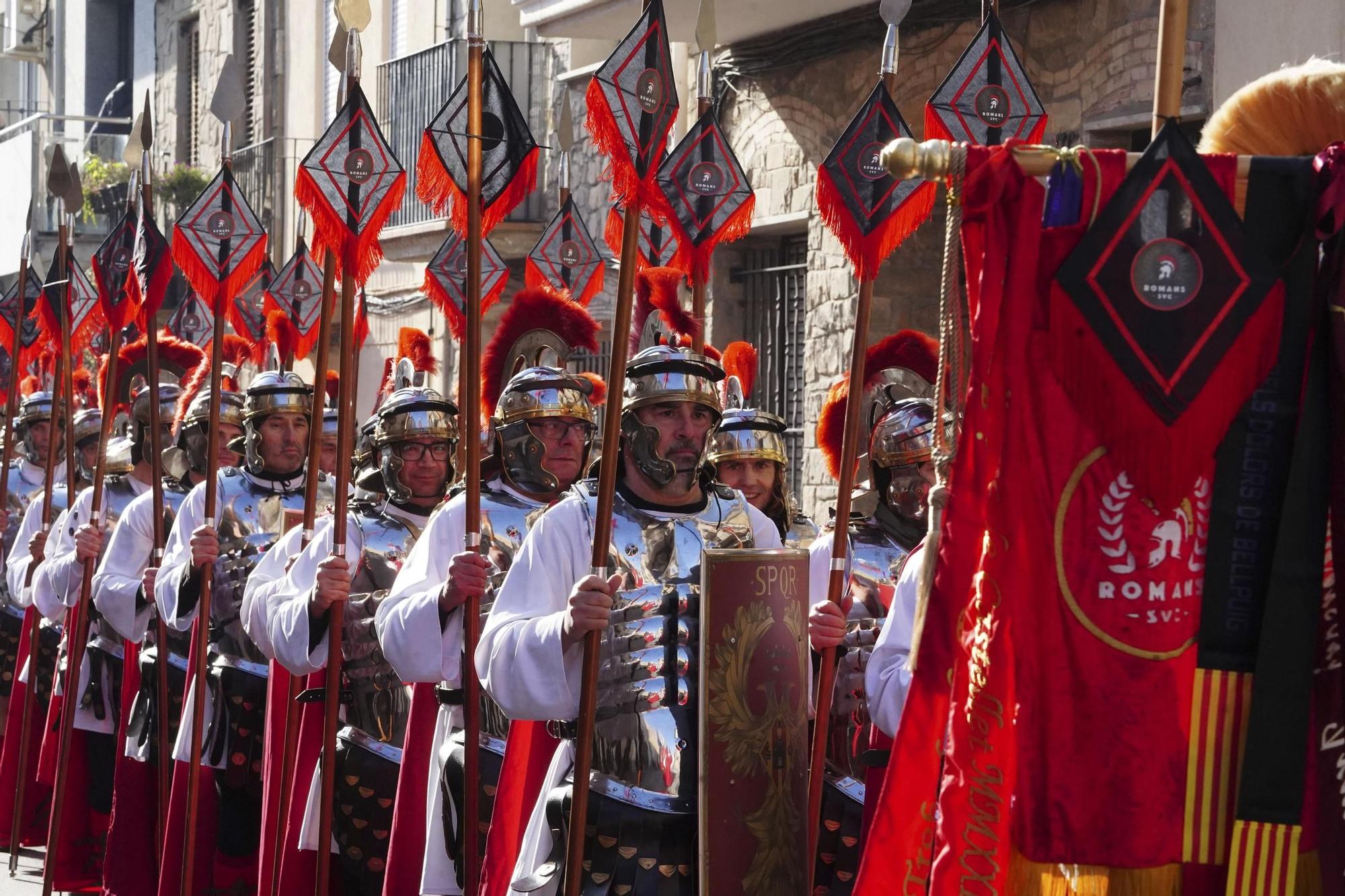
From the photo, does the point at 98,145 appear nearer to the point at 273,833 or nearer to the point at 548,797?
the point at 273,833

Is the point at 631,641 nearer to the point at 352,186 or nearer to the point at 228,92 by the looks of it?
the point at 352,186

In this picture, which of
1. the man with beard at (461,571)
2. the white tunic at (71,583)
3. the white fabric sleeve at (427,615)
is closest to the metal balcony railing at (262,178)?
the white tunic at (71,583)

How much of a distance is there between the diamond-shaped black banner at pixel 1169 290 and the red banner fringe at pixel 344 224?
3.66 m

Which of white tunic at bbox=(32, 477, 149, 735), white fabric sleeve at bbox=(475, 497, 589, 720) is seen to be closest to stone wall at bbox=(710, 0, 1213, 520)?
white tunic at bbox=(32, 477, 149, 735)

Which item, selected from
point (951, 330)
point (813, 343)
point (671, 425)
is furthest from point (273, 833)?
point (813, 343)

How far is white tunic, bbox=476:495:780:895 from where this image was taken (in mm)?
4449

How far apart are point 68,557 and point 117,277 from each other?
1.50m

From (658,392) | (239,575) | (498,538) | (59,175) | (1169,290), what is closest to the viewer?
(1169,290)

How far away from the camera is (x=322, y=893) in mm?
6051

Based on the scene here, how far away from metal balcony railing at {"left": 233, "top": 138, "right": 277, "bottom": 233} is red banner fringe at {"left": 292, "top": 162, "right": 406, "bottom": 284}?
1368 cm

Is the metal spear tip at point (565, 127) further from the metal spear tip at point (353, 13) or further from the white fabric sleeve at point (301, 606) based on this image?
the white fabric sleeve at point (301, 606)

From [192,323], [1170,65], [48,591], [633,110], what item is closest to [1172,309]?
[1170,65]

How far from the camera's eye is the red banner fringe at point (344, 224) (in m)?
6.25

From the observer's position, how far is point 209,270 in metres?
7.75
